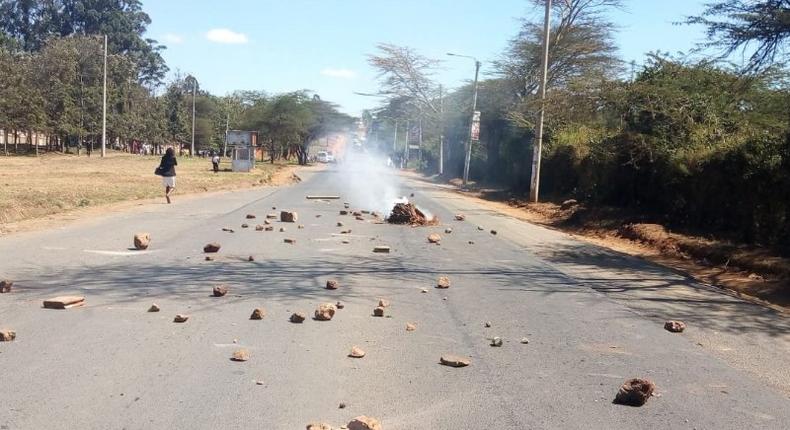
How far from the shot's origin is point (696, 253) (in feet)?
47.9

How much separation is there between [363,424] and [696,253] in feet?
39.7

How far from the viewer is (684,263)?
1402cm

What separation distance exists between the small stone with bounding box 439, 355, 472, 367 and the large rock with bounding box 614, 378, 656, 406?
3.96 feet

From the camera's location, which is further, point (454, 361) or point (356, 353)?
point (356, 353)

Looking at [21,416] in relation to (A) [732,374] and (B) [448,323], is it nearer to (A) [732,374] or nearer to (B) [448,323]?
(B) [448,323]

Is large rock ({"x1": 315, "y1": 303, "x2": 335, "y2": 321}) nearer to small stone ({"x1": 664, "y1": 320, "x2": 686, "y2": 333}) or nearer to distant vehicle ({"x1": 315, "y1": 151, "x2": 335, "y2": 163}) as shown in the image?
small stone ({"x1": 664, "y1": 320, "x2": 686, "y2": 333})

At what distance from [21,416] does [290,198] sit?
76.4 feet

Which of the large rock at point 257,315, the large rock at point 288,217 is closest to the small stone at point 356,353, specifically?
the large rock at point 257,315

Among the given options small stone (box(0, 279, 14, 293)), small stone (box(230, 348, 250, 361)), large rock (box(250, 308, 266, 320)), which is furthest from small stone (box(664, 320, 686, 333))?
small stone (box(0, 279, 14, 293))

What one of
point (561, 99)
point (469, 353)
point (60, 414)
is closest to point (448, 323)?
point (469, 353)

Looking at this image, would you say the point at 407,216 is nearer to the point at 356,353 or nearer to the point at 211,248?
the point at 211,248

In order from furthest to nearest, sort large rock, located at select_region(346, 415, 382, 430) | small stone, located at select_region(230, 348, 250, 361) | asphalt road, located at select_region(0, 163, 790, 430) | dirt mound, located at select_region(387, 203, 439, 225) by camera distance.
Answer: dirt mound, located at select_region(387, 203, 439, 225)
small stone, located at select_region(230, 348, 250, 361)
asphalt road, located at select_region(0, 163, 790, 430)
large rock, located at select_region(346, 415, 382, 430)

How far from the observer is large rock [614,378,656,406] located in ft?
16.3

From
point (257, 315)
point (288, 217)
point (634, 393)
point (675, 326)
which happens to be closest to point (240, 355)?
point (257, 315)
